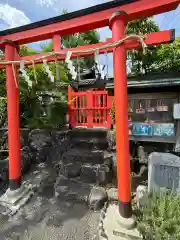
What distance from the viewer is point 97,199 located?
3.74m

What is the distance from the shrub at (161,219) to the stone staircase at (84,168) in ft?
5.47

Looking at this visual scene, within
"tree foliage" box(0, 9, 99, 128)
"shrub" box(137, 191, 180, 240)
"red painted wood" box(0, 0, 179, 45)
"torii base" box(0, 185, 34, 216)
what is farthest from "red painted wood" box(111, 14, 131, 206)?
"tree foliage" box(0, 9, 99, 128)

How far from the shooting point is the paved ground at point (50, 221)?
3.06 metres

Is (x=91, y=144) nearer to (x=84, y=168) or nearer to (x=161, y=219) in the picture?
(x=84, y=168)

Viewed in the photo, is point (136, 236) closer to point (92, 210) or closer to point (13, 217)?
point (92, 210)

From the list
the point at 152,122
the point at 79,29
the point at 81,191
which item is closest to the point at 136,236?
the point at 81,191

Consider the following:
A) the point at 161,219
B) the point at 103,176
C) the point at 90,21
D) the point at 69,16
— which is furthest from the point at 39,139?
the point at 161,219

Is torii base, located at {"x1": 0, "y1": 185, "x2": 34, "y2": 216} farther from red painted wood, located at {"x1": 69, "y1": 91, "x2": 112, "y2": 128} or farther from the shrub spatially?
red painted wood, located at {"x1": 69, "y1": 91, "x2": 112, "y2": 128}

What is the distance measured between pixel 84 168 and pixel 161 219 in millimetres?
2700

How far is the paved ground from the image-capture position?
3064mm

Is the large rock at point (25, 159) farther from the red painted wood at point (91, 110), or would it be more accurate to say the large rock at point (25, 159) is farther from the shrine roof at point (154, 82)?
the shrine roof at point (154, 82)

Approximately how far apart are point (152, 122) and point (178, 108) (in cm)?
68

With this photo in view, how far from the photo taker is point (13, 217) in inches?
141

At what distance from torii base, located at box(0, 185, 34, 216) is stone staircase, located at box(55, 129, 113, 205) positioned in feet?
2.54
